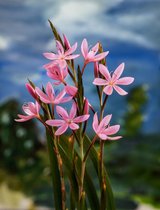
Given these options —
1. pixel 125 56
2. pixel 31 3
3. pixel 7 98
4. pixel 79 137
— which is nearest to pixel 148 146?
pixel 125 56

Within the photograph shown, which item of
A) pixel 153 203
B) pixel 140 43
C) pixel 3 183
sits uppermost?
pixel 140 43

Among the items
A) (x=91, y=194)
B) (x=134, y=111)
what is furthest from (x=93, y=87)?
(x=91, y=194)

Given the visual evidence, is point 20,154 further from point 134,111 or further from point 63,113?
point 63,113

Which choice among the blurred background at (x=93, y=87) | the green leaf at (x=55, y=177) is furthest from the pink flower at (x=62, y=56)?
the blurred background at (x=93, y=87)

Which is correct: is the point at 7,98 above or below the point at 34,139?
above

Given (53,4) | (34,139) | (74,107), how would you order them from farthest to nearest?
(34,139)
(53,4)
(74,107)

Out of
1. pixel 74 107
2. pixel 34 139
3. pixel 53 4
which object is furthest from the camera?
pixel 34 139

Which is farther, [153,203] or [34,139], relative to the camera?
[34,139]

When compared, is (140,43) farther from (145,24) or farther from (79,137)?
(79,137)
